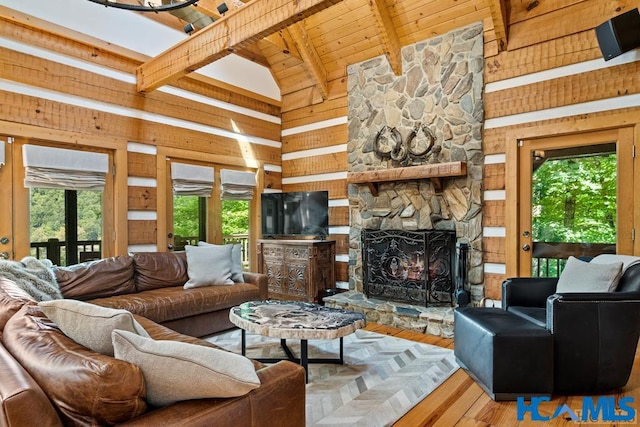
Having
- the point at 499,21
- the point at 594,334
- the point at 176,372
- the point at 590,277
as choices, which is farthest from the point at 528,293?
the point at 176,372

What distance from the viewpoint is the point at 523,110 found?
12.9 feet

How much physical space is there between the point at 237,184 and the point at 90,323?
4196mm

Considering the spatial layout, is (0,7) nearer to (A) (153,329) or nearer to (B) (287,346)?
(A) (153,329)

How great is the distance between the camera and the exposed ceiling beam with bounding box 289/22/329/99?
4988 mm

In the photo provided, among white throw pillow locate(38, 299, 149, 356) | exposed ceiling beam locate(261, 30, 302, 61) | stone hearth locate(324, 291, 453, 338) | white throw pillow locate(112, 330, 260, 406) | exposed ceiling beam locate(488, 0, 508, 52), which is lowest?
stone hearth locate(324, 291, 453, 338)

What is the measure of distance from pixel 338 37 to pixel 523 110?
2606mm

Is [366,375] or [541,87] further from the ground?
[541,87]

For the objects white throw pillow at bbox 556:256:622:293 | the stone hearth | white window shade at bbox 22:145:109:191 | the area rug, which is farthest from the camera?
the stone hearth

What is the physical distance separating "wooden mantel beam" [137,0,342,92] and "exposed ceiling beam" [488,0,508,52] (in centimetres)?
199

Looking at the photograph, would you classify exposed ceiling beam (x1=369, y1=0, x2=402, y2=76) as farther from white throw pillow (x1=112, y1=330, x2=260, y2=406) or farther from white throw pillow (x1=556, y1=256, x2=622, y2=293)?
white throw pillow (x1=112, y1=330, x2=260, y2=406)

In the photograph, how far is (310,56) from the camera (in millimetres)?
5207

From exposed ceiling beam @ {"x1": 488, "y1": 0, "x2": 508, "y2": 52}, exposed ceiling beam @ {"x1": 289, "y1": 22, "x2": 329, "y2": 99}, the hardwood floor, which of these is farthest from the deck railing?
exposed ceiling beam @ {"x1": 289, "y1": 22, "x2": 329, "y2": 99}

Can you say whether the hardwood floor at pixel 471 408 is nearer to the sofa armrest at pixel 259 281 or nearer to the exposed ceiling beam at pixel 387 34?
the sofa armrest at pixel 259 281

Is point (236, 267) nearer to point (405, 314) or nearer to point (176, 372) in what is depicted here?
point (405, 314)
